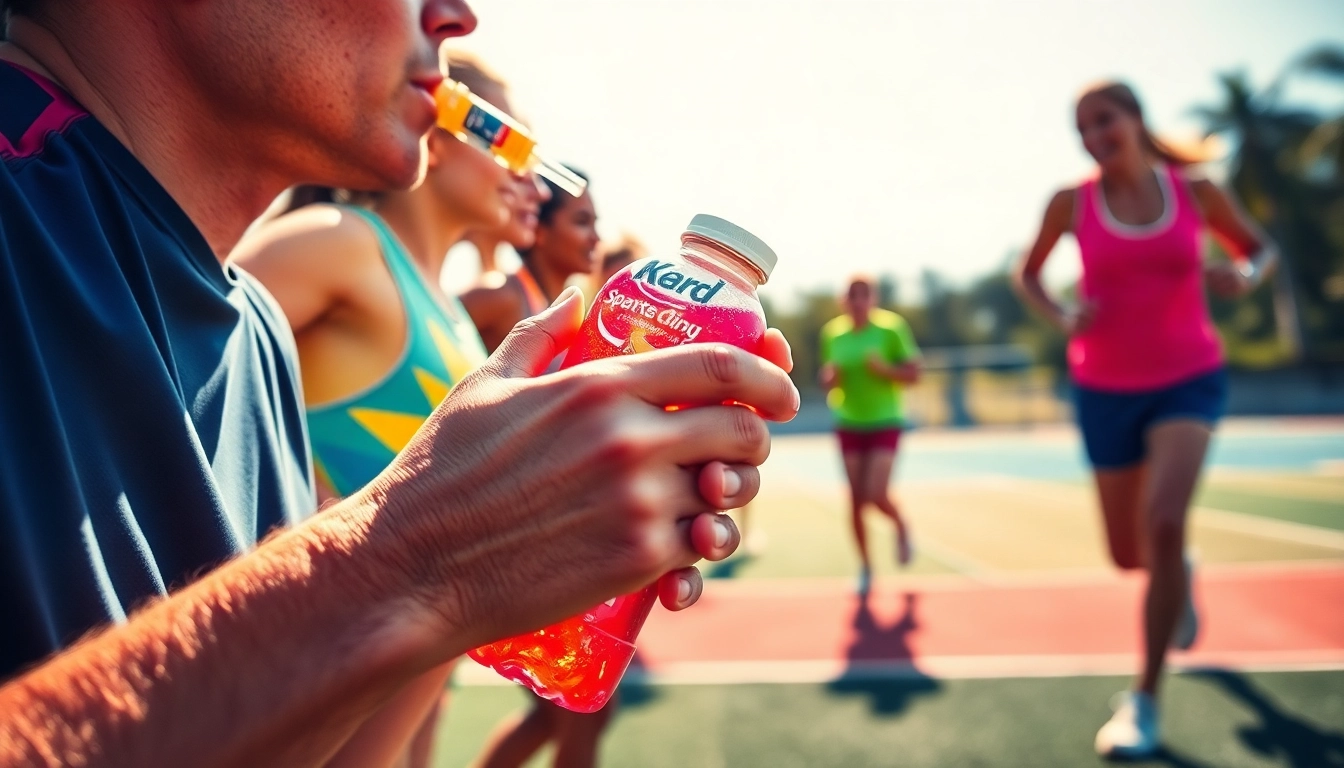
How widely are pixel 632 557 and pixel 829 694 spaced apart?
4.27m

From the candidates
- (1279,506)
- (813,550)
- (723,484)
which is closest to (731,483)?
(723,484)

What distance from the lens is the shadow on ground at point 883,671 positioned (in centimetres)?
450

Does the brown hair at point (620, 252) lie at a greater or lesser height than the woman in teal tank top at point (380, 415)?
greater

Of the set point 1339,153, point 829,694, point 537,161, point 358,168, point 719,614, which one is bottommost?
point 719,614

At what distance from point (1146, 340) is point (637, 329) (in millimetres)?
3857

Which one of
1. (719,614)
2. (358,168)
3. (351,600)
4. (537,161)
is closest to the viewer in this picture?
(351,600)

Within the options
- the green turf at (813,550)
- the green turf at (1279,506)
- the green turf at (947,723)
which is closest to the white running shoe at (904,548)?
the green turf at (813,550)

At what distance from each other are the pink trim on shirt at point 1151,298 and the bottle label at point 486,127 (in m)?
3.49

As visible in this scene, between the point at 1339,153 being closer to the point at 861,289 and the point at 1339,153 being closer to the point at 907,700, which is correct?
the point at 861,289

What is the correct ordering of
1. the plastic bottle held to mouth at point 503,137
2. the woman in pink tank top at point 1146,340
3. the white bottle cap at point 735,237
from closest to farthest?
1. the white bottle cap at point 735,237
2. the plastic bottle held to mouth at point 503,137
3. the woman in pink tank top at point 1146,340

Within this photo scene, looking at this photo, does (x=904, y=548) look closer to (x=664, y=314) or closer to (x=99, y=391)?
(x=664, y=314)

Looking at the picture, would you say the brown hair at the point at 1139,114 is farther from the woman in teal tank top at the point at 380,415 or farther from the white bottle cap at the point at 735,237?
the white bottle cap at the point at 735,237

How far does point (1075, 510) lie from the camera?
11.5 m

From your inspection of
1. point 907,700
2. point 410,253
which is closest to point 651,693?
point 907,700
